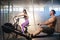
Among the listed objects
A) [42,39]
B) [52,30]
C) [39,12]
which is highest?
[39,12]

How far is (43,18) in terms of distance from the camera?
11.4 feet

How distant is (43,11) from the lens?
142 inches

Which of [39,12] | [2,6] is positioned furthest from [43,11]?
[2,6]

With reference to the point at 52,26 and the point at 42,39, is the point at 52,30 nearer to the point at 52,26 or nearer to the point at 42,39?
the point at 52,26

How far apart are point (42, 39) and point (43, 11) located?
859mm

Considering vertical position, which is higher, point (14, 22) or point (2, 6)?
point (2, 6)

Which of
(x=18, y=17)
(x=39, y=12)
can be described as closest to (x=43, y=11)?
(x=39, y=12)

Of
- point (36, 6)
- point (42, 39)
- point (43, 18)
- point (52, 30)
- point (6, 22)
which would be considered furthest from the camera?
point (36, 6)

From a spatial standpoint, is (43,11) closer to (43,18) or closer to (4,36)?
(43,18)

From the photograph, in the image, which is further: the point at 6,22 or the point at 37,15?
the point at 37,15

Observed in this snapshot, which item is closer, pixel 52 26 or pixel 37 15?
pixel 52 26

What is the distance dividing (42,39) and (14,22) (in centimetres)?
56

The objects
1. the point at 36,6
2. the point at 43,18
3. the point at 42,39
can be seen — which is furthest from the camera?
the point at 36,6

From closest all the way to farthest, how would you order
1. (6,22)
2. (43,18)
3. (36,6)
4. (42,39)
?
(42,39) → (6,22) → (43,18) → (36,6)
